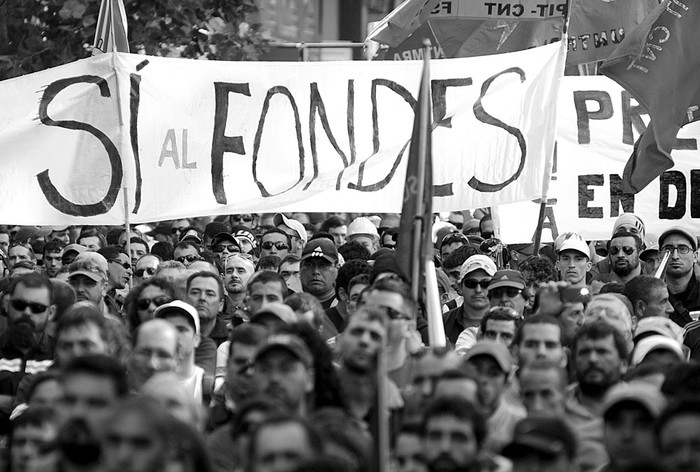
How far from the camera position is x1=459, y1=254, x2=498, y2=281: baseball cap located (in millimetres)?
10141

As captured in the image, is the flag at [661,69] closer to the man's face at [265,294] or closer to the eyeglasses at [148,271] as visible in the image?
the man's face at [265,294]

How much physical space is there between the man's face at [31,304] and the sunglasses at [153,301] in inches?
20.3

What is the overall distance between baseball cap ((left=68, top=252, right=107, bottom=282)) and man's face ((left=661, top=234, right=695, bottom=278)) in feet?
11.7

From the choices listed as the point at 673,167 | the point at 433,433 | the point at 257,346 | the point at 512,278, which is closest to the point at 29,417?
the point at 257,346

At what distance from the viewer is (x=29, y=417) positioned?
6.54 metres

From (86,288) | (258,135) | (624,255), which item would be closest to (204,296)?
(86,288)

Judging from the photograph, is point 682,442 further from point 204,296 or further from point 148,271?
point 148,271

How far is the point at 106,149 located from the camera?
1133 centimetres

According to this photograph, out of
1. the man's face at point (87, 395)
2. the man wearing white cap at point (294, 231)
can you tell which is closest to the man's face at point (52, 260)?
the man wearing white cap at point (294, 231)

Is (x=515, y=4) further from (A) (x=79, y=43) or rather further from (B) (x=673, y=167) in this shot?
(A) (x=79, y=43)

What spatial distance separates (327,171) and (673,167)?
2.54m

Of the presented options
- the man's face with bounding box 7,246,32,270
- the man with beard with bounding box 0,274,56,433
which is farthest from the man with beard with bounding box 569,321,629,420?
the man's face with bounding box 7,246,32,270

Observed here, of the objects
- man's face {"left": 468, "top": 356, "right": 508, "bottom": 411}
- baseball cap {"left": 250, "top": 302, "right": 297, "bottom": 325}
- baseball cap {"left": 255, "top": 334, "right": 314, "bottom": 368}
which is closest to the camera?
baseball cap {"left": 255, "top": 334, "right": 314, "bottom": 368}

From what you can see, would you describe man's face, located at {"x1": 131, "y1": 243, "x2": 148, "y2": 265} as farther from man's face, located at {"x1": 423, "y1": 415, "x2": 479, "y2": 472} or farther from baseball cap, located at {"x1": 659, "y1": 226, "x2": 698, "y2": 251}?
man's face, located at {"x1": 423, "y1": 415, "x2": 479, "y2": 472}
